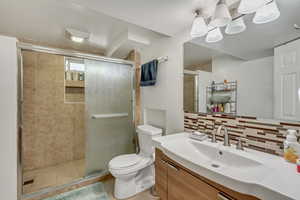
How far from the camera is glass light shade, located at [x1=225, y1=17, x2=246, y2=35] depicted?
99 cm

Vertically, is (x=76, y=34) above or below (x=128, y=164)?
above

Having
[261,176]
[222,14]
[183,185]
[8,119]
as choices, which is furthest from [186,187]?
[8,119]

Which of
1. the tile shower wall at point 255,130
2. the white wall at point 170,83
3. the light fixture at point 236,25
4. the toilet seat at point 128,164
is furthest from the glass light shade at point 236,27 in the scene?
the toilet seat at point 128,164

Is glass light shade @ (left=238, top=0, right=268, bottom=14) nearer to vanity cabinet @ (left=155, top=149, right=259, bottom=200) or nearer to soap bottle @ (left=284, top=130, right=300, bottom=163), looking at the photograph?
soap bottle @ (left=284, top=130, right=300, bottom=163)

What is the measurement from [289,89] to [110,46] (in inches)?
96.7

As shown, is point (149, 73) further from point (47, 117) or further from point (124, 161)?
point (47, 117)

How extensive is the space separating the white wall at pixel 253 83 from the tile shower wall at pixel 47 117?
96.9 inches

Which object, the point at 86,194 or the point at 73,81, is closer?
the point at 86,194

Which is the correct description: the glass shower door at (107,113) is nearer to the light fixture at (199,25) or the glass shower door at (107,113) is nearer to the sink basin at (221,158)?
the sink basin at (221,158)

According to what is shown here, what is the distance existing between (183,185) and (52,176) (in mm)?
2026

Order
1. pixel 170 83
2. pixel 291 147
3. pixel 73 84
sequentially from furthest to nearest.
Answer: pixel 73 84
pixel 170 83
pixel 291 147

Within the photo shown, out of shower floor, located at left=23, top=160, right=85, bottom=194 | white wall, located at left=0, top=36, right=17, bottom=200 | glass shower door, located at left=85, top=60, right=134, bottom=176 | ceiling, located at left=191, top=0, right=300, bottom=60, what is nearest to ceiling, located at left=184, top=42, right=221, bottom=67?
ceiling, located at left=191, top=0, right=300, bottom=60

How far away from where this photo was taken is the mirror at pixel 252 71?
0.81m

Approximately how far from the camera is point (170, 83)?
5.38 ft
